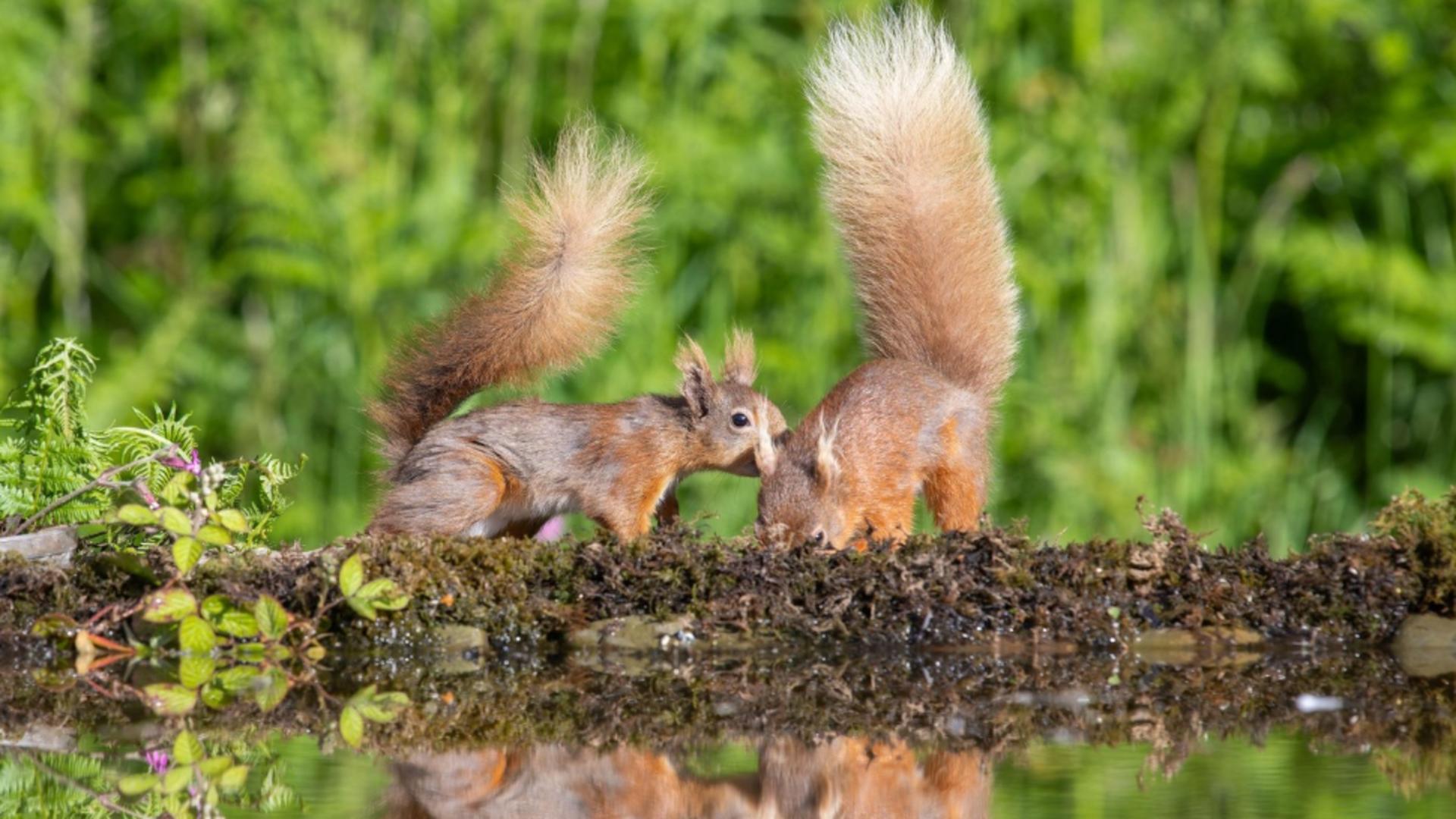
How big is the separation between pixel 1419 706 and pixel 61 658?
7.12 ft

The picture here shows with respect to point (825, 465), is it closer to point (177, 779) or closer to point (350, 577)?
point (350, 577)

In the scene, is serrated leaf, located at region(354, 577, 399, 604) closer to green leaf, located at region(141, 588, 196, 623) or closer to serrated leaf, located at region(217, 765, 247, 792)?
green leaf, located at region(141, 588, 196, 623)

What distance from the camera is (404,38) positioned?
20.9 feet

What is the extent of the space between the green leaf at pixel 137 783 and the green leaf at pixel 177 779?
0.01 meters

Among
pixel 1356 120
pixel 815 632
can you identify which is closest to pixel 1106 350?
pixel 1356 120

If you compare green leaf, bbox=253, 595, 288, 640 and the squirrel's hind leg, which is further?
the squirrel's hind leg

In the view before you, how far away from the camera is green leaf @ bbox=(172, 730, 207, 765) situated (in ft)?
6.88

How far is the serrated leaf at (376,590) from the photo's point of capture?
9.39ft

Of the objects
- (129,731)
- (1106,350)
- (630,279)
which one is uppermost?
(1106,350)

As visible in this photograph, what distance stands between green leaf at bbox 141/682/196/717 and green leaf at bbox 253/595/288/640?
194 millimetres

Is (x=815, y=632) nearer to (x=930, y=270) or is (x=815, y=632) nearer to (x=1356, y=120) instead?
(x=930, y=270)

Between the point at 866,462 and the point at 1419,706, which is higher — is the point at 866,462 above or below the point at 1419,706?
above

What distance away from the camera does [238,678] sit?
2.72 metres

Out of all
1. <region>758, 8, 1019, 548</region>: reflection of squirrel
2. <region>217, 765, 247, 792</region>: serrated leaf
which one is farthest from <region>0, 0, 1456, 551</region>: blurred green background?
<region>217, 765, 247, 792</region>: serrated leaf
